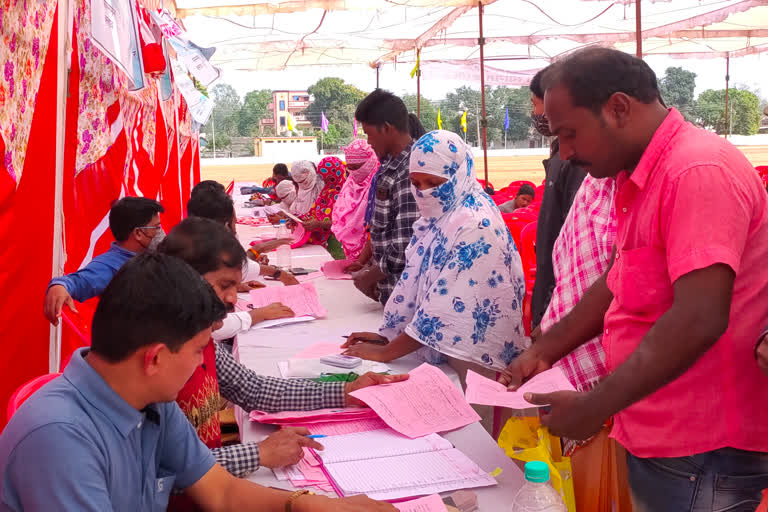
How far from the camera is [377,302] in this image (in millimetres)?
3357

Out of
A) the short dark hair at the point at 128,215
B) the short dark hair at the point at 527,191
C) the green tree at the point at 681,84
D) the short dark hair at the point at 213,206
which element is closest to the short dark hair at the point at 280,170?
the short dark hair at the point at 527,191

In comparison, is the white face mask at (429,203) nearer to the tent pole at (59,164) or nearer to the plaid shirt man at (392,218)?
the plaid shirt man at (392,218)

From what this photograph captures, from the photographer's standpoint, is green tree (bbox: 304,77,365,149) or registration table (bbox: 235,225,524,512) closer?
registration table (bbox: 235,225,524,512)

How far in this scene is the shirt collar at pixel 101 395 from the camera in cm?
112

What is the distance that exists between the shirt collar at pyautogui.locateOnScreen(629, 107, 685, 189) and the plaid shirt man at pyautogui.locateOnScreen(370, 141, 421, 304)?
1.82 m

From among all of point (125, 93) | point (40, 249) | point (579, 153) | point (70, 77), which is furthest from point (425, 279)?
point (125, 93)

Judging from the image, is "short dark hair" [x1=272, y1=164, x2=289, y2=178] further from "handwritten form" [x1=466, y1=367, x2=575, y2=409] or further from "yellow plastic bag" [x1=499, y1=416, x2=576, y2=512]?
"yellow plastic bag" [x1=499, y1=416, x2=576, y2=512]

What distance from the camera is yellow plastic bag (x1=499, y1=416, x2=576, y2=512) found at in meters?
1.41

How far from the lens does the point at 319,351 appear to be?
2.50 metres

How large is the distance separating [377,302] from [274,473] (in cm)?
178

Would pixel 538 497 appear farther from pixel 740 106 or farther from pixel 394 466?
pixel 740 106

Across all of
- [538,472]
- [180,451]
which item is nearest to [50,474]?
[180,451]

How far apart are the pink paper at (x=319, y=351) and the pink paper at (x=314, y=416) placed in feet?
1.67

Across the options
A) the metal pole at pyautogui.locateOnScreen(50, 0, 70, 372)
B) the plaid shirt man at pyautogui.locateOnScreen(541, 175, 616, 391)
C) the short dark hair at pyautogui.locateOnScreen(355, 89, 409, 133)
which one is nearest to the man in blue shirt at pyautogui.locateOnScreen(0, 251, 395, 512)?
the plaid shirt man at pyautogui.locateOnScreen(541, 175, 616, 391)
